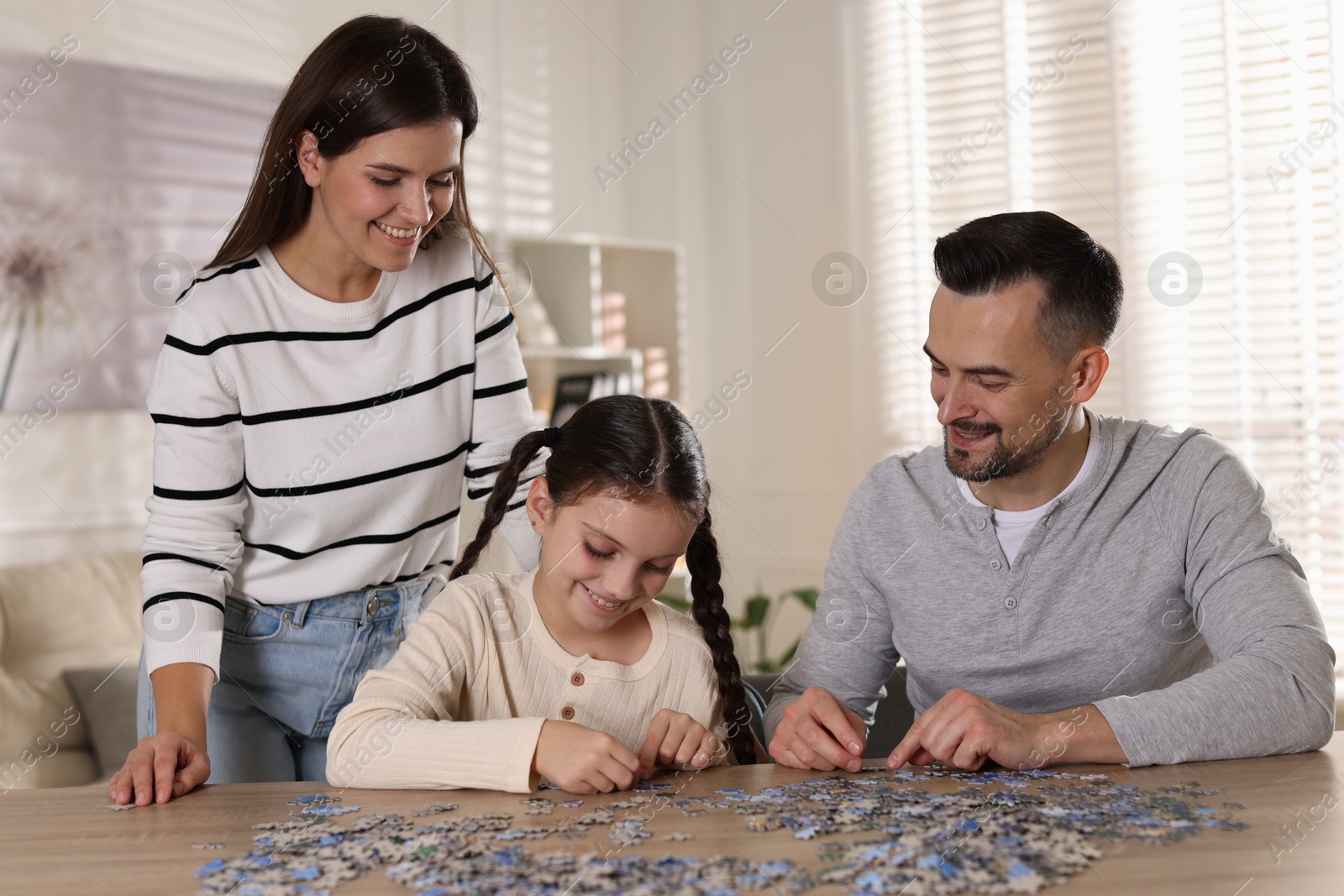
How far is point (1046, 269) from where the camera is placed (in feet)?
6.86

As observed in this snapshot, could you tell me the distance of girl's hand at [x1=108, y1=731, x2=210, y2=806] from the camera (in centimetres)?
166

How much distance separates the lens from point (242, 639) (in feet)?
6.78

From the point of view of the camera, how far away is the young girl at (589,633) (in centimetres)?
175

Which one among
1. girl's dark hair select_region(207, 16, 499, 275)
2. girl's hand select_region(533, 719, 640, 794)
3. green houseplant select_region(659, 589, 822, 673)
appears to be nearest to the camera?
girl's hand select_region(533, 719, 640, 794)

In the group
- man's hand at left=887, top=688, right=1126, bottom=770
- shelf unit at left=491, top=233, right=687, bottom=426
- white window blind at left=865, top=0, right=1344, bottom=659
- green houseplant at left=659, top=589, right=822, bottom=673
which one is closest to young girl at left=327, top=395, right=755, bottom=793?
man's hand at left=887, top=688, right=1126, bottom=770

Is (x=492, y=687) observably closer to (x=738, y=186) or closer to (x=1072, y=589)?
(x=1072, y=589)

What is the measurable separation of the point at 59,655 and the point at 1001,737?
3725 millimetres

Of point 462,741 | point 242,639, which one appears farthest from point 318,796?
point 242,639

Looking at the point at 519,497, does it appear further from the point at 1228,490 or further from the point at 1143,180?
the point at 1143,180

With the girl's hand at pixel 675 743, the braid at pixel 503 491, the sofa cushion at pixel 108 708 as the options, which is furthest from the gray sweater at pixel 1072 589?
the sofa cushion at pixel 108 708

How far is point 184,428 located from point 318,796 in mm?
704

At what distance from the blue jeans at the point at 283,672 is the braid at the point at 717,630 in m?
0.60

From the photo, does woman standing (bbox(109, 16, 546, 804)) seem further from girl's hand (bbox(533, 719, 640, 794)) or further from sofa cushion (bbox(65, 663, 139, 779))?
sofa cushion (bbox(65, 663, 139, 779))

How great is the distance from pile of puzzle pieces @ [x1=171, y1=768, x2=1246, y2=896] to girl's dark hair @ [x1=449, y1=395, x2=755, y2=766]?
1.48 ft
